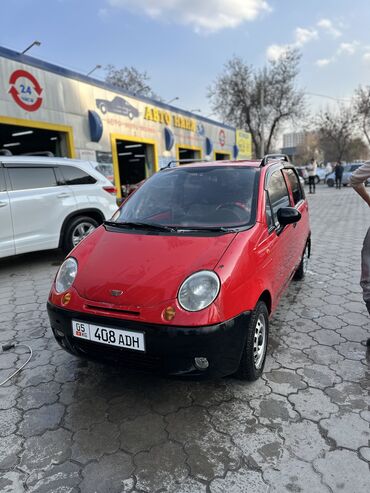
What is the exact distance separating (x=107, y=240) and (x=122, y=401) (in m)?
1.20

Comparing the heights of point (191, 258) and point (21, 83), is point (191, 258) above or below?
below

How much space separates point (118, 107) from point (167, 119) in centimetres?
379

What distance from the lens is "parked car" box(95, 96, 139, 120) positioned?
40.6 ft

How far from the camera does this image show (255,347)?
2.67 m

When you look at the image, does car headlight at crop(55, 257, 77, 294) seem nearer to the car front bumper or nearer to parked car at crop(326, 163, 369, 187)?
the car front bumper

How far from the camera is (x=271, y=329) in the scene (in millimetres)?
3592

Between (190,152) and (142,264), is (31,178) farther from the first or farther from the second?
(190,152)

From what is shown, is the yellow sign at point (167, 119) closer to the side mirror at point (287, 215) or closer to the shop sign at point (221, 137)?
the shop sign at point (221, 137)

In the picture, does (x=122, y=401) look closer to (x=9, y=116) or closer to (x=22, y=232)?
(x=22, y=232)

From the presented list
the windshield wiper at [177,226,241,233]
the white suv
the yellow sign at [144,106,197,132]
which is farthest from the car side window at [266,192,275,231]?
the yellow sign at [144,106,197,132]

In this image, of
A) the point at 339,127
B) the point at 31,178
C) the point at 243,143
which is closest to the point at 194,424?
the point at 31,178

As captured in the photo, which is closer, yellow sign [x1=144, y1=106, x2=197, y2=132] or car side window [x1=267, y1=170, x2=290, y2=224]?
car side window [x1=267, y1=170, x2=290, y2=224]

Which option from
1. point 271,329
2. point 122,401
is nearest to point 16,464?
point 122,401

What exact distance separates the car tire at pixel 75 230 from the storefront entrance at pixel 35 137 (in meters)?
2.04
